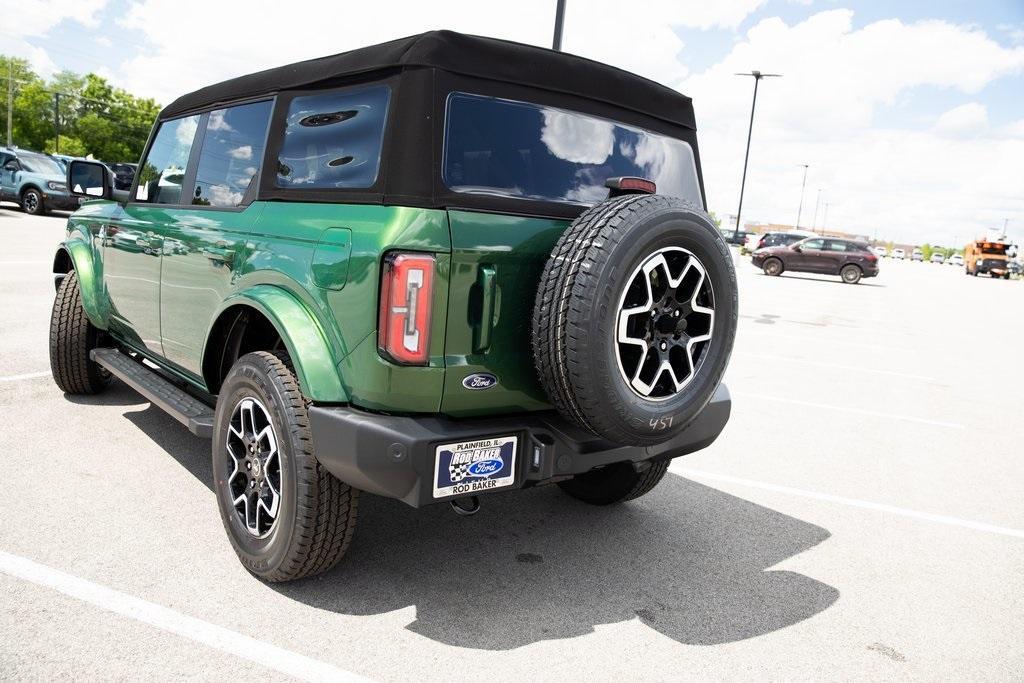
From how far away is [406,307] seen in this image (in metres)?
2.48

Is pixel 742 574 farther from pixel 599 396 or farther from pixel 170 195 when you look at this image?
pixel 170 195

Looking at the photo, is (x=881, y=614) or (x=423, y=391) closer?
(x=423, y=391)

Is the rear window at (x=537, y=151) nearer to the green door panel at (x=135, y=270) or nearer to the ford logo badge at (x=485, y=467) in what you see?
the ford logo badge at (x=485, y=467)

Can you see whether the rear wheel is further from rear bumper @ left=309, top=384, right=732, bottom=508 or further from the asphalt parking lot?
rear bumper @ left=309, top=384, right=732, bottom=508

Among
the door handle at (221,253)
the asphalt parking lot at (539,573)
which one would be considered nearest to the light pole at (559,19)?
the asphalt parking lot at (539,573)

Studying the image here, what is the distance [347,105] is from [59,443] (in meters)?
2.72

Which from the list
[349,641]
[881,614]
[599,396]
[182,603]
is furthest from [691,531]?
[182,603]

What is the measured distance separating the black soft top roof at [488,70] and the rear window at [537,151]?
0.32 ft

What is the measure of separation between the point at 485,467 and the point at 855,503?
274 cm

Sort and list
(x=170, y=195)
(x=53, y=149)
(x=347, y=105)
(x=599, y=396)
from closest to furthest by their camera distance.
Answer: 1. (x=599, y=396)
2. (x=347, y=105)
3. (x=170, y=195)
4. (x=53, y=149)

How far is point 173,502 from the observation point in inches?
143

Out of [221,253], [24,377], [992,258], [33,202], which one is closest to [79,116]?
[33,202]

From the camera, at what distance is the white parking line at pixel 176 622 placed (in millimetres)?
2436

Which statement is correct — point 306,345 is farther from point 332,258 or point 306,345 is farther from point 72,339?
point 72,339
